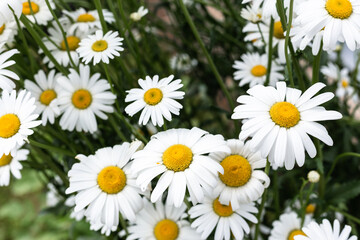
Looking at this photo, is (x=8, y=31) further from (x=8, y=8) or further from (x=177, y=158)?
(x=177, y=158)

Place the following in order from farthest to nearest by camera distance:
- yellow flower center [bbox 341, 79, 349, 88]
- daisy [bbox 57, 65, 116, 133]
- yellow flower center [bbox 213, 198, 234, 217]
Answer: yellow flower center [bbox 341, 79, 349, 88] → daisy [bbox 57, 65, 116, 133] → yellow flower center [bbox 213, 198, 234, 217]

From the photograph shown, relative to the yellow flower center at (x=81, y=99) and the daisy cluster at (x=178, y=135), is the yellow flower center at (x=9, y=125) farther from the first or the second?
the yellow flower center at (x=81, y=99)

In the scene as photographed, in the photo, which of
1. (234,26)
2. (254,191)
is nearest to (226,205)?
(254,191)

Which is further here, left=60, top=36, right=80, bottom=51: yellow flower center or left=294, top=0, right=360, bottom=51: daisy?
left=60, top=36, right=80, bottom=51: yellow flower center

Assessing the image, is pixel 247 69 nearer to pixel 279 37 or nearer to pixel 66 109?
pixel 279 37

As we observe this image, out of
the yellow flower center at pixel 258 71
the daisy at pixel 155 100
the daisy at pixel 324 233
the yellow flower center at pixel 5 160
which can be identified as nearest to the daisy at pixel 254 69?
the yellow flower center at pixel 258 71

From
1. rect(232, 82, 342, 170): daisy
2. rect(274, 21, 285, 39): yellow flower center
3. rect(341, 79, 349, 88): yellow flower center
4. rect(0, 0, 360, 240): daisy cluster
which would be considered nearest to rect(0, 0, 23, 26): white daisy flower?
rect(0, 0, 360, 240): daisy cluster

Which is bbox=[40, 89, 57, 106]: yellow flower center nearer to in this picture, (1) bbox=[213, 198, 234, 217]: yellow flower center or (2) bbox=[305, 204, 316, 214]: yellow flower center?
(1) bbox=[213, 198, 234, 217]: yellow flower center
